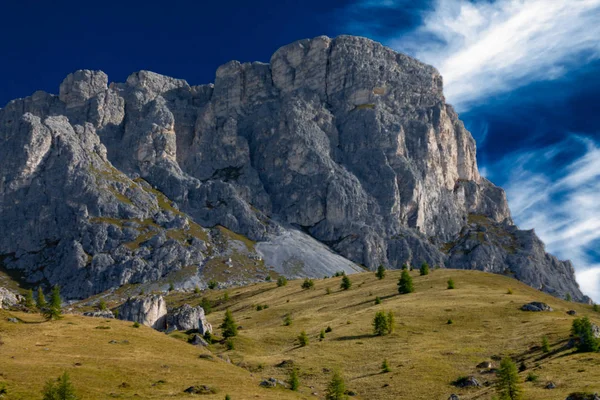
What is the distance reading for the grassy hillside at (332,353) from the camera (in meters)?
67.9

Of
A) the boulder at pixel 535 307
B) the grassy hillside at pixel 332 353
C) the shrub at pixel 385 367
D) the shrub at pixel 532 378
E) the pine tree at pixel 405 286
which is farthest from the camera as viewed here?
the pine tree at pixel 405 286

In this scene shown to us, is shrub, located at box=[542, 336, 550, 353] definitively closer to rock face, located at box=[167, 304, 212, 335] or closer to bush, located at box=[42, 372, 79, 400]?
bush, located at box=[42, 372, 79, 400]

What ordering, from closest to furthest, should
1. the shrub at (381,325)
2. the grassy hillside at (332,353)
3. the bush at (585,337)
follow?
the grassy hillside at (332,353), the bush at (585,337), the shrub at (381,325)

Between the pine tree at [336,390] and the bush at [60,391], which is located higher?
the pine tree at [336,390]

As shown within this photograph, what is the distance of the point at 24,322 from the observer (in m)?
A: 91.1

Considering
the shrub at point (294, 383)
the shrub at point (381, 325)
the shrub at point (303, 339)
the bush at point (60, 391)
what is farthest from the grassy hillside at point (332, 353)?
the bush at point (60, 391)

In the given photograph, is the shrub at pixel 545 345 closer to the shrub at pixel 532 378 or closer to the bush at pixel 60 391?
the shrub at pixel 532 378

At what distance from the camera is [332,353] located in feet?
308

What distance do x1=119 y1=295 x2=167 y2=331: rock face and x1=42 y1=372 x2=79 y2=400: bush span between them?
66.9 metres

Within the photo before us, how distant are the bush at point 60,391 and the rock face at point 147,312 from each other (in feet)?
219

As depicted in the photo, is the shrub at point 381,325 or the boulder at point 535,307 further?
the boulder at point 535,307

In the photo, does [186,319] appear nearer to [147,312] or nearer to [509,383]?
[147,312]

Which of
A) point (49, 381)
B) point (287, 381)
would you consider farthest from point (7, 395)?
point (287, 381)

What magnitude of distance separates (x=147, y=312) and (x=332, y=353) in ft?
162
